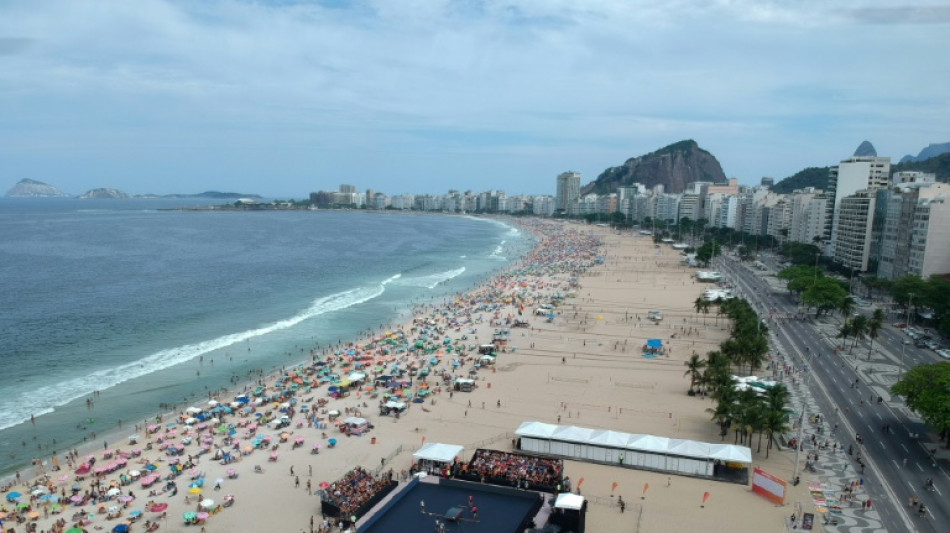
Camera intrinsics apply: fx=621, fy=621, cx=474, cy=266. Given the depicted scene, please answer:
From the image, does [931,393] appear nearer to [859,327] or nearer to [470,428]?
[859,327]

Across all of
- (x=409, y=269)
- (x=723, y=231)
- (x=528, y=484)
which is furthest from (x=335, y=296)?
(x=723, y=231)

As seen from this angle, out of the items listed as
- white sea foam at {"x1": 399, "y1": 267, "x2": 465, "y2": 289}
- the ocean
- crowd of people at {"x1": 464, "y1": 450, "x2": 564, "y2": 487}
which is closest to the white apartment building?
the ocean

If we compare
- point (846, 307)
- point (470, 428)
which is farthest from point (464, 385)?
point (846, 307)

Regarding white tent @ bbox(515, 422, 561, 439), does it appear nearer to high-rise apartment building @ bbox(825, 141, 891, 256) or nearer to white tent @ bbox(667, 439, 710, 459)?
white tent @ bbox(667, 439, 710, 459)

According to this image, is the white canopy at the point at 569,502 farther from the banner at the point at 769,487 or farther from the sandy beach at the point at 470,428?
the banner at the point at 769,487

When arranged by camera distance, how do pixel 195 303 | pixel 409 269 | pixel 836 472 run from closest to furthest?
pixel 836 472 → pixel 195 303 → pixel 409 269

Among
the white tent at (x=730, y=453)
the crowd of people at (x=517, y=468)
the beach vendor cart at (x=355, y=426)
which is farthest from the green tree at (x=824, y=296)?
the beach vendor cart at (x=355, y=426)

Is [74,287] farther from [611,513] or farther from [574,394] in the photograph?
[611,513]
